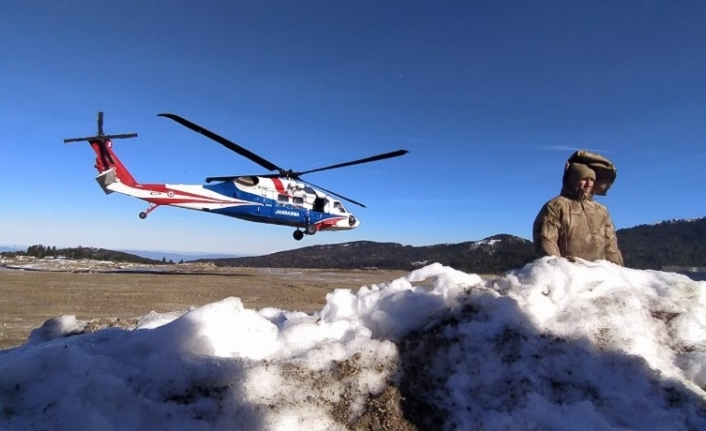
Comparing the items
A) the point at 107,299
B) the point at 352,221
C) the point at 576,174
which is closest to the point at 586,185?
the point at 576,174

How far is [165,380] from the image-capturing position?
2.67 meters

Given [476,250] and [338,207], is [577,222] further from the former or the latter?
[476,250]

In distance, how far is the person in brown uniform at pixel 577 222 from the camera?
468 cm

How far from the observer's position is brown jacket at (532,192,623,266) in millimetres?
4660

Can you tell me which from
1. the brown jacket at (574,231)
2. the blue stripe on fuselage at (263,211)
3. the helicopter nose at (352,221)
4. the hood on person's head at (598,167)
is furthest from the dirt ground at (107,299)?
the helicopter nose at (352,221)

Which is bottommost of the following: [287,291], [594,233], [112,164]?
[287,291]

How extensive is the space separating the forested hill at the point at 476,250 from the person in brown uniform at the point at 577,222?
37641mm

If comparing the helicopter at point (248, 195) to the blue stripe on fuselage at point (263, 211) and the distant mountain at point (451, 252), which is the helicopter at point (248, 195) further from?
the distant mountain at point (451, 252)

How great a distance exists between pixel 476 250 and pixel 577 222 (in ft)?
179

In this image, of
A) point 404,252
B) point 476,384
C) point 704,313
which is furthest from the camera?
point 404,252

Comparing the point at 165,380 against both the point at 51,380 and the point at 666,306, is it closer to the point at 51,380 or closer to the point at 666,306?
the point at 51,380

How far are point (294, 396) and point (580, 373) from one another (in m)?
1.68

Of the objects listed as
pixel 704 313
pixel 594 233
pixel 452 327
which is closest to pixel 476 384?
pixel 452 327

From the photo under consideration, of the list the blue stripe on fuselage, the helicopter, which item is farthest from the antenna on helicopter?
the blue stripe on fuselage
